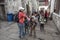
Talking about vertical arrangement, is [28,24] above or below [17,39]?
above

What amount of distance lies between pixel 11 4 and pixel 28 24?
35.2 ft

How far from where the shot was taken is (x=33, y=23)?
1063 cm

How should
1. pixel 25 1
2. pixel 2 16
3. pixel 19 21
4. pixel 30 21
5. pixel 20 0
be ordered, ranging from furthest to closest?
pixel 25 1 → pixel 20 0 → pixel 2 16 → pixel 30 21 → pixel 19 21

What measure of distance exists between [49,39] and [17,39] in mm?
2081

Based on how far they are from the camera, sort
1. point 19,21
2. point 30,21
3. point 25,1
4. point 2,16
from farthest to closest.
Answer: point 25,1 → point 2,16 → point 30,21 → point 19,21

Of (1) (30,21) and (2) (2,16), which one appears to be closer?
(1) (30,21)

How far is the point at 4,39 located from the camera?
9859mm

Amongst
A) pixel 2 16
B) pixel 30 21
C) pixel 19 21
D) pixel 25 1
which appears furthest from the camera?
pixel 25 1

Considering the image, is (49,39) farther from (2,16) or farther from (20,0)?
(20,0)

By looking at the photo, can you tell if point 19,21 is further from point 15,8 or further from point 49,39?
point 15,8

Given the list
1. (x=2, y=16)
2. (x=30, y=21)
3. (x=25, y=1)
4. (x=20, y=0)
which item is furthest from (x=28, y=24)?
(x=25, y=1)

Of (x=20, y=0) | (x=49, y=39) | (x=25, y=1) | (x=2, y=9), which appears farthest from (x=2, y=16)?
(x=49, y=39)

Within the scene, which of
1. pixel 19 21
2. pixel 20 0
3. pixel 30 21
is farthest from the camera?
pixel 20 0

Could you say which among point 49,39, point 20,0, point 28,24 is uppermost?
point 20,0
